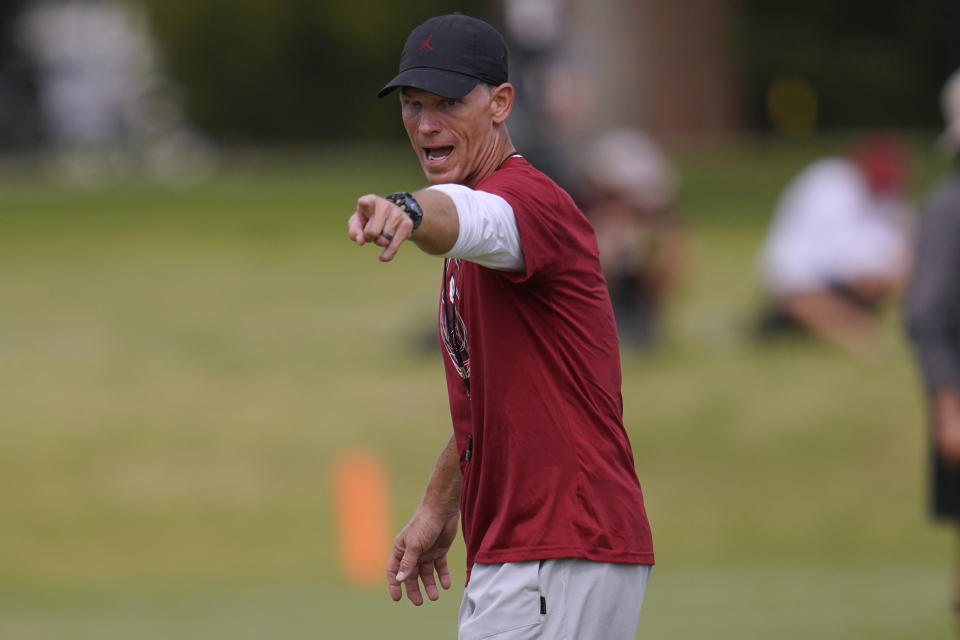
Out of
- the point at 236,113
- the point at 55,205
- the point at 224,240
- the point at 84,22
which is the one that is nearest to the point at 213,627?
the point at 224,240

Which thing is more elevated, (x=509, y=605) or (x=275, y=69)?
(x=275, y=69)

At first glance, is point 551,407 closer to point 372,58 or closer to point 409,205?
point 409,205

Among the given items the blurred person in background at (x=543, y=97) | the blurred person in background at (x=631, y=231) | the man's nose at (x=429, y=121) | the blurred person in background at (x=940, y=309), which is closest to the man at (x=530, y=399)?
the man's nose at (x=429, y=121)

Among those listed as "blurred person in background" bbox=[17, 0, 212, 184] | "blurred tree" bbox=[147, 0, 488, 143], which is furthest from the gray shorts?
"blurred tree" bbox=[147, 0, 488, 143]

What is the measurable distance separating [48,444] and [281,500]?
79.6 inches

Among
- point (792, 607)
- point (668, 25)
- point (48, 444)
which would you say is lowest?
point (792, 607)

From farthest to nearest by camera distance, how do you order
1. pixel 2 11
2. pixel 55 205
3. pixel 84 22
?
pixel 84 22 → pixel 2 11 → pixel 55 205

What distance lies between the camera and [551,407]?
419 centimetres

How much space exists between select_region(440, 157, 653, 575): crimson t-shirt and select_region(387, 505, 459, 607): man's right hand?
1.51 feet

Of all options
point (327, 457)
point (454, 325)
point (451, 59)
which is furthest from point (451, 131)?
point (327, 457)

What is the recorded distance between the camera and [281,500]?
527 inches

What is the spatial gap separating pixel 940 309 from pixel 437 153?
302 cm

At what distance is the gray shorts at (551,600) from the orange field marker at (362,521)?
Answer: 25.2ft

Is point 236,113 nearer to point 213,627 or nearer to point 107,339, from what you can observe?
point 107,339
